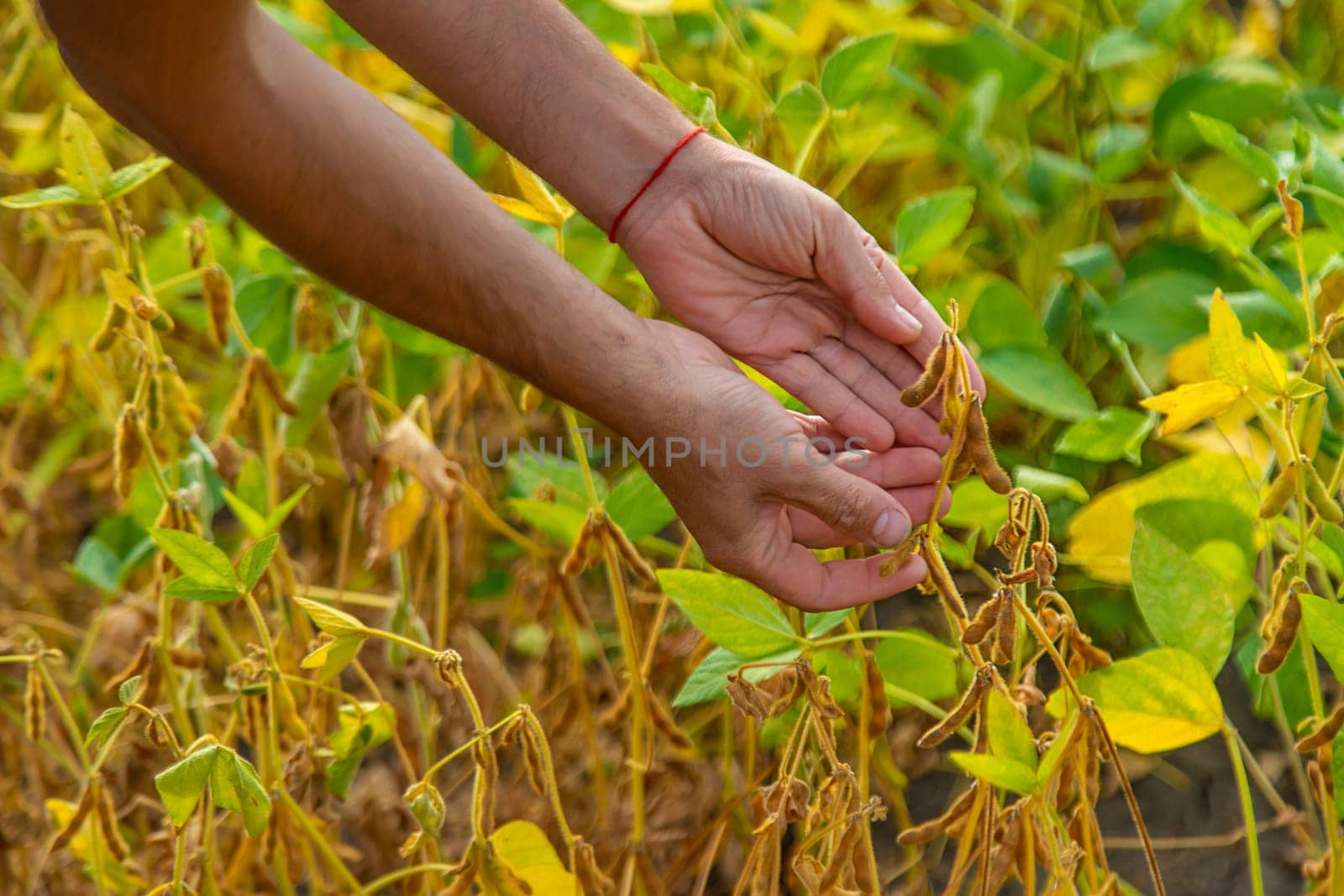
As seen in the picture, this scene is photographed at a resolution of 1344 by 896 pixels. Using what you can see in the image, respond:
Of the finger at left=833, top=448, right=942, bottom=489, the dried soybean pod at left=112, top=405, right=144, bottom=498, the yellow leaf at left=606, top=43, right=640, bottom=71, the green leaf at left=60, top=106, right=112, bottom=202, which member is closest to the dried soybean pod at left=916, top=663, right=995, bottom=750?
the finger at left=833, top=448, right=942, bottom=489

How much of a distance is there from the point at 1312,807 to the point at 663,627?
564mm

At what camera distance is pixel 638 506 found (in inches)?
36.6

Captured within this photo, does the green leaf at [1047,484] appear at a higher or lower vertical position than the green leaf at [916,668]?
higher

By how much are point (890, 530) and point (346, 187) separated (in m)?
0.39

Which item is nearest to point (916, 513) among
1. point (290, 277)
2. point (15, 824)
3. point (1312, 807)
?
point (1312, 807)

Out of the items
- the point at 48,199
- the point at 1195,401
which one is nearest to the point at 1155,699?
the point at 1195,401

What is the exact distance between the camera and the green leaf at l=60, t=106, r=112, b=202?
34.7 inches

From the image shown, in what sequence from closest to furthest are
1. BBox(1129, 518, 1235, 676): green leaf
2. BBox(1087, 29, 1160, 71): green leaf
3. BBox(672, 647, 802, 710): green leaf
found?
BBox(1129, 518, 1235, 676): green leaf, BBox(672, 647, 802, 710): green leaf, BBox(1087, 29, 1160, 71): green leaf

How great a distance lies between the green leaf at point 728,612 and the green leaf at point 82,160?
487 mm

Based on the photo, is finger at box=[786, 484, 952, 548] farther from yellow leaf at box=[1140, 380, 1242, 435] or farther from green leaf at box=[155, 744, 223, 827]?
green leaf at box=[155, 744, 223, 827]

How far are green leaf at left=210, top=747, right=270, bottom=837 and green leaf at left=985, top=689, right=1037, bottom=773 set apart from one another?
404mm

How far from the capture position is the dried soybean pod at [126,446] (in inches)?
34.2

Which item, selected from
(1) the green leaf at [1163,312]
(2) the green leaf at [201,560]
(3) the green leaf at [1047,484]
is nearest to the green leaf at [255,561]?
(2) the green leaf at [201,560]

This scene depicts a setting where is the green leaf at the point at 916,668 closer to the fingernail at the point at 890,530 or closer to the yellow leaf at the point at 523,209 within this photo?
the fingernail at the point at 890,530
